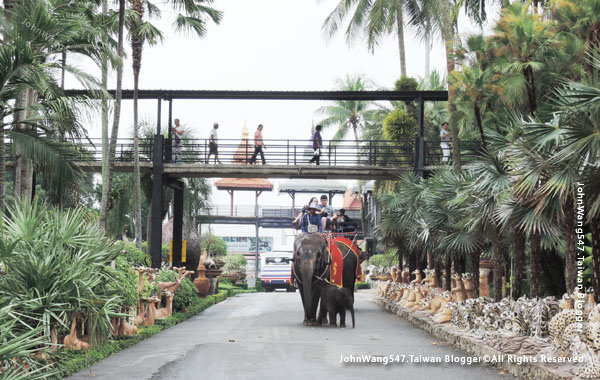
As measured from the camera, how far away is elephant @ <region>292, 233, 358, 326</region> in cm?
1570

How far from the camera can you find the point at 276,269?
39.7m

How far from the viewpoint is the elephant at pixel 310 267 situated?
15703 mm

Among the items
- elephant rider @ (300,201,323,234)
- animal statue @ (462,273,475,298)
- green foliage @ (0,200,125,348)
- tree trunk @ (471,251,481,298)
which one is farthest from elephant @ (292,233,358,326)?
green foliage @ (0,200,125,348)

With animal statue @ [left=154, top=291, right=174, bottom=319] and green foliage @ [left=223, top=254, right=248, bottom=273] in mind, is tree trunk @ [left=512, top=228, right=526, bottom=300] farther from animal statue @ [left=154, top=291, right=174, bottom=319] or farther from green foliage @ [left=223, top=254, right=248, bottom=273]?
green foliage @ [left=223, top=254, right=248, bottom=273]

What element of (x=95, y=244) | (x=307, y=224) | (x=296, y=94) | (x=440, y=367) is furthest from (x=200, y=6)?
(x=440, y=367)

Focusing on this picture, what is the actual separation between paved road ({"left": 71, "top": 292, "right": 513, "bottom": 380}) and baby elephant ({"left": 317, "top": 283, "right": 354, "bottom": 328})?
18.7 inches

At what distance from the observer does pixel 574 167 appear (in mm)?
9398

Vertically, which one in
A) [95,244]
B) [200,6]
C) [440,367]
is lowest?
[440,367]

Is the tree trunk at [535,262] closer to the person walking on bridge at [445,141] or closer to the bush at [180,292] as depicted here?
the bush at [180,292]

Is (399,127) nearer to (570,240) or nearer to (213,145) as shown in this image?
(213,145)

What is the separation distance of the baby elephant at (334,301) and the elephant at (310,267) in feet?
0.54

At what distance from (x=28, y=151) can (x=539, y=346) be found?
937 cm

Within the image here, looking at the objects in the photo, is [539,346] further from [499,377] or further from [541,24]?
[541,24]

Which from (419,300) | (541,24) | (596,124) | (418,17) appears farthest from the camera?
(418,17)
